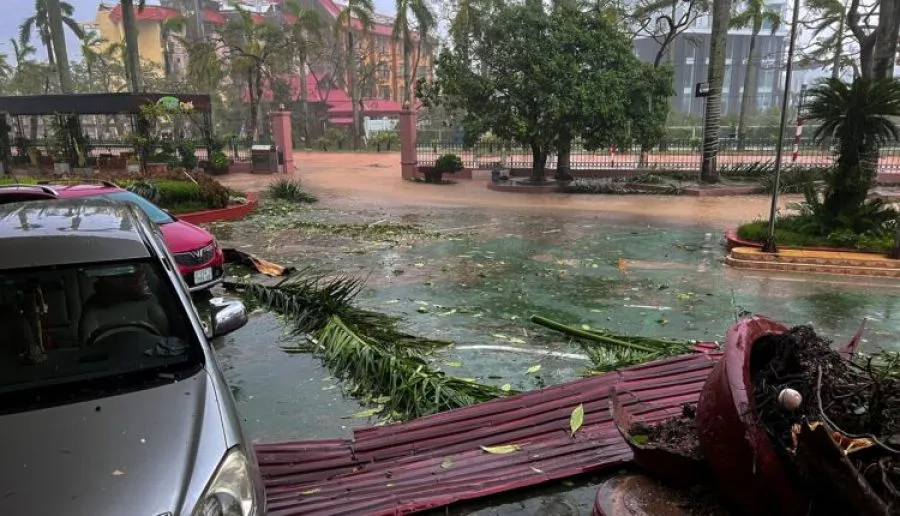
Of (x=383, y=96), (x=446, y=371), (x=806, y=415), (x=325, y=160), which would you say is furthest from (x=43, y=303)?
(x=383, y=96)

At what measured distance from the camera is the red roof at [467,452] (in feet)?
11.3

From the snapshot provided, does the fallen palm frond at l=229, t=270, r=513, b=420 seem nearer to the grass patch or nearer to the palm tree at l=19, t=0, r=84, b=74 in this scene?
the grass patch

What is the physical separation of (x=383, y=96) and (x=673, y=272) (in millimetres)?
69280

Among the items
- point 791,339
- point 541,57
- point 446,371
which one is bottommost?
point 446,371

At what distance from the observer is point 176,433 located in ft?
8.22

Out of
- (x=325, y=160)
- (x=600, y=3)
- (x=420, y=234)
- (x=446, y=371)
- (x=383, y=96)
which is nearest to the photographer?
(x=446, y=371)

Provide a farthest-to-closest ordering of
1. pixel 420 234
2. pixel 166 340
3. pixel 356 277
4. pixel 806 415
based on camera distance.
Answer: pixel 420 234, pixel 356 277, pixel 166 340, pixel 806 415

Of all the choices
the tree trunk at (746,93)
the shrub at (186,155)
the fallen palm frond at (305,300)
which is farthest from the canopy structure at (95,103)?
the tree trunk at (746,93)

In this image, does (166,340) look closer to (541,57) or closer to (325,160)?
(541,57)

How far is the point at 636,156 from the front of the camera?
24.8 meters

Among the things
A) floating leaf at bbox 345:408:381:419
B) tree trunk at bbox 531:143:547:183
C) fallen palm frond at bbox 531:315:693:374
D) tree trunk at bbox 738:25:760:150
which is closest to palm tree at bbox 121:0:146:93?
tree trunk at bbox 531:143:547:183

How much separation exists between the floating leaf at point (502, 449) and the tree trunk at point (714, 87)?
57.0 ft

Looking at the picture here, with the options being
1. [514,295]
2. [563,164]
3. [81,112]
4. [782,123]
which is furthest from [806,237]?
[81,112]

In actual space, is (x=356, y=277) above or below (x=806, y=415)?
below
